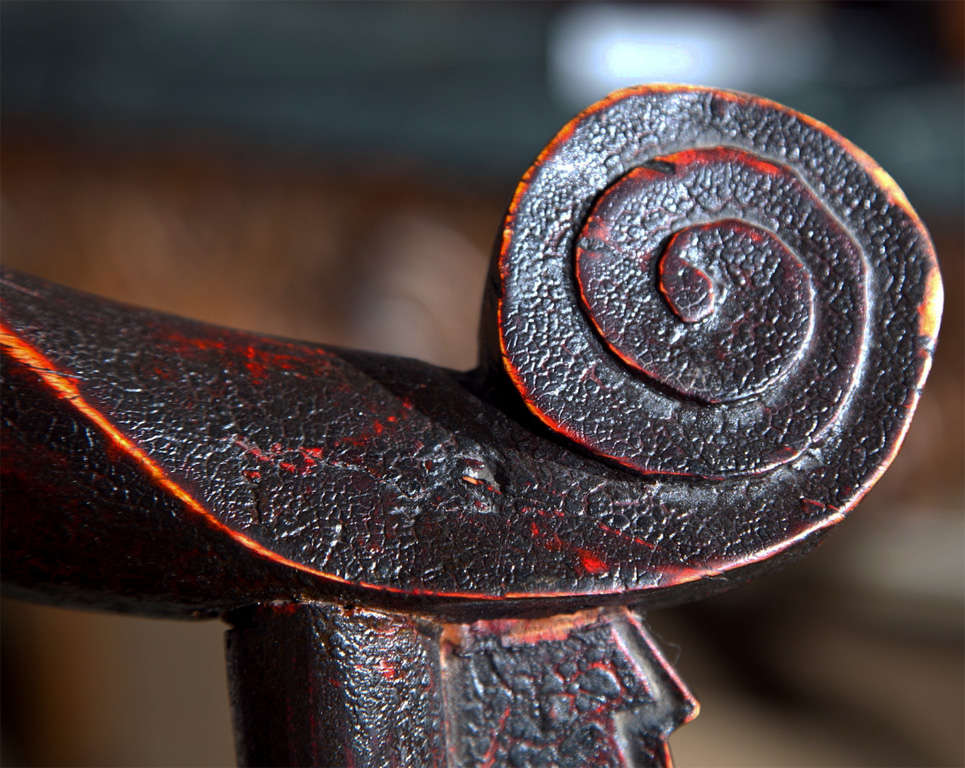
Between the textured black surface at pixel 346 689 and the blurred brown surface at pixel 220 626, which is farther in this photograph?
the blurred brown surface at pixel 220 626

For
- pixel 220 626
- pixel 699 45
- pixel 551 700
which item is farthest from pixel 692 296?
pixel 699 45

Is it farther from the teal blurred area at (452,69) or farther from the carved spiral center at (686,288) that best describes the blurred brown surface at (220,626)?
the carved spiral center at (686,288)

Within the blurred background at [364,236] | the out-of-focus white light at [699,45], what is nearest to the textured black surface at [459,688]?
the blurred background at [364,236]

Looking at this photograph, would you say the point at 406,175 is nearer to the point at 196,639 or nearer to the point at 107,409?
the point at 196,639

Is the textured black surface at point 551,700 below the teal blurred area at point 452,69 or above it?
below

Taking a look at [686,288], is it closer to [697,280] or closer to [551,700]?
[697,280]

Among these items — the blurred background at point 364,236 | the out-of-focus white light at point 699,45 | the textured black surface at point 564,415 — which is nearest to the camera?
the textured black surface at point 564,415

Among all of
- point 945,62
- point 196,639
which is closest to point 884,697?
point 196,639

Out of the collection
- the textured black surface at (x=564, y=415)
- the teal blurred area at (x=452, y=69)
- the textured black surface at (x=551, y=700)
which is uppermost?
the teal blurred area at (x=452, y=69)

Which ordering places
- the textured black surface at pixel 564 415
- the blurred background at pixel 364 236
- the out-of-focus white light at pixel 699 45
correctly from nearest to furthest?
the textured black surface at pixel 564 415
the blurred background at pixel 364 236
the out-of-focus white light at pixel 699 45
